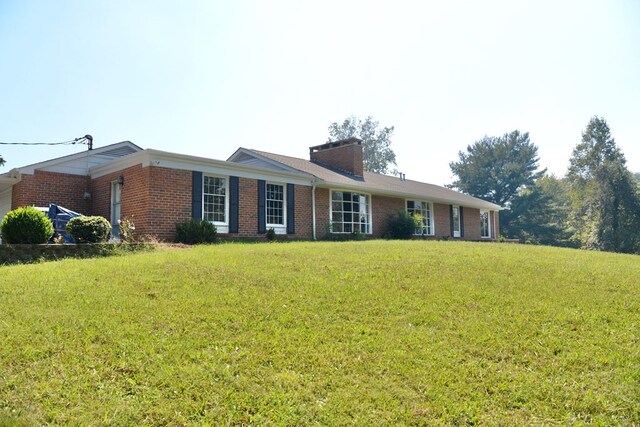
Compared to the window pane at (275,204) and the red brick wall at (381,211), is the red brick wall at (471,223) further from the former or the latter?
the window pane at (275,204)

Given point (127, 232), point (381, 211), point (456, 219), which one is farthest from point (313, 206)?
point (456, 219)

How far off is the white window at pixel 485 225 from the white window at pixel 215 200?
19671 millimetres

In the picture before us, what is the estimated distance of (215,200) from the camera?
14.8m

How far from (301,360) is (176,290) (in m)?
2.74

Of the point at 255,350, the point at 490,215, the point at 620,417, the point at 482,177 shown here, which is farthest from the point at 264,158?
the point at 482,177

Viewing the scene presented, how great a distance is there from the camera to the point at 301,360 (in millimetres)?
4707

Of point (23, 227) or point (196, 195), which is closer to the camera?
point (23, 227)

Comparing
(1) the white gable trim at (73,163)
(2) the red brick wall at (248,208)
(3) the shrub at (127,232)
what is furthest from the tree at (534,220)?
(3) the shrub at (127,232)

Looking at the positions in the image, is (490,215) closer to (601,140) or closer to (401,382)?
(601,140)

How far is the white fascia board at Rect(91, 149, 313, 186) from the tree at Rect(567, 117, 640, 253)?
35.0 metres

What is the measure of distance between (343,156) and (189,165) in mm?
11246

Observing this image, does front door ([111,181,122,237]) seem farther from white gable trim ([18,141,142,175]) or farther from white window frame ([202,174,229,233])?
white window frame ([202,174,229,233])

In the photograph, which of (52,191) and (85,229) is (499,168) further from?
(85,229)

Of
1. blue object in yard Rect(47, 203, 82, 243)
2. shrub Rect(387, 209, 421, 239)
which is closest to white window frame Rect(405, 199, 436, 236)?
shrub Rect(387, 209, 421, 239)
